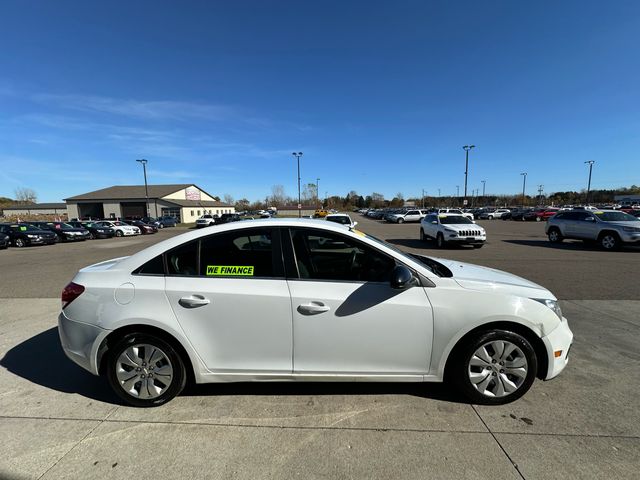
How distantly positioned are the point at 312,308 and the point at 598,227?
16.6 metres

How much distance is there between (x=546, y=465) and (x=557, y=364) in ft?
3.16

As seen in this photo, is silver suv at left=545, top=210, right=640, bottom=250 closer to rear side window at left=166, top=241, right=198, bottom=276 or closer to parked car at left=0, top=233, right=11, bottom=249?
rear side window at left=166, top=241, right=198, bottom=276

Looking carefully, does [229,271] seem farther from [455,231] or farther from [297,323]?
[455,231]

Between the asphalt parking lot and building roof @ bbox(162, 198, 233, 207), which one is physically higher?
building roof @ bbox(162, 198, 233, 207)

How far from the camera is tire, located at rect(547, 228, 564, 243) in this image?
16.2m

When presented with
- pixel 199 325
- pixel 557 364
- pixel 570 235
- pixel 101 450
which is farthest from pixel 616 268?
pixel 101 450

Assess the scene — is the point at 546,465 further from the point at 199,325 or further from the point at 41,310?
the point at 41,310

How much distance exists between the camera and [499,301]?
8.84ft

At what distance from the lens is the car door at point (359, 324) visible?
8.75 feet

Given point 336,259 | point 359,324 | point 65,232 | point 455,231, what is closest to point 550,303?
point 359,324

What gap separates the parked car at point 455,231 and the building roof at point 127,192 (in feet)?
216

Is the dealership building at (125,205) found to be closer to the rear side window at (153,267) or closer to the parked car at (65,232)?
the parked car at (65,232)

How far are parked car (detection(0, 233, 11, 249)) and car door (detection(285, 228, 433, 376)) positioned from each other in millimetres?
24338

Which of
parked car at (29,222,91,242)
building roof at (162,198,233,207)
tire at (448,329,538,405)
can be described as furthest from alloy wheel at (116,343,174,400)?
building roof at (162,198,233,207)
